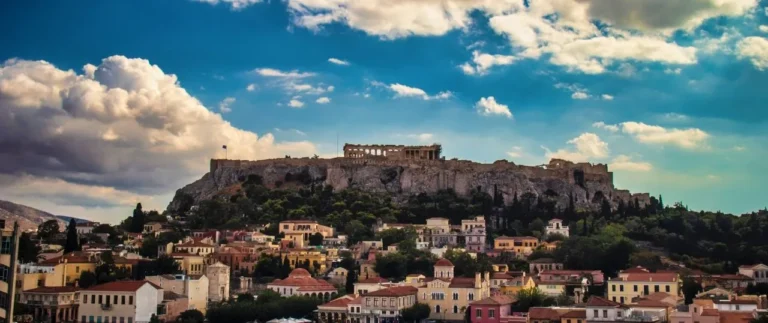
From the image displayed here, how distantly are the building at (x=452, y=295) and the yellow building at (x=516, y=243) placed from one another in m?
18.4

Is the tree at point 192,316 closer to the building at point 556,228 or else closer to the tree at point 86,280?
the tree at point 86,280

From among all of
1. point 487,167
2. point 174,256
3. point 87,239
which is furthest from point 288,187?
point 174,256

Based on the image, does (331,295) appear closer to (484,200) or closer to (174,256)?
(174,256)

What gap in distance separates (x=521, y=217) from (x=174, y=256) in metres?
30.7

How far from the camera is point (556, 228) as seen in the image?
2911 inches

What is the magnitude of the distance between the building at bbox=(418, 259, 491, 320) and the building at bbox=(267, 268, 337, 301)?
6.00 metres

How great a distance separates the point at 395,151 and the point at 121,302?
50.7 meters

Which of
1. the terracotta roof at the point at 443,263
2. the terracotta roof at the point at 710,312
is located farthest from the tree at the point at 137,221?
the terracotta roof at the point at 710,312

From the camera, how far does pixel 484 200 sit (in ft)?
270

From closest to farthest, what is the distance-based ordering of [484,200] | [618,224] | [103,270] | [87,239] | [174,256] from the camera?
[103,270]
[174,256]
[87,239]
[618,224]
[484,200]

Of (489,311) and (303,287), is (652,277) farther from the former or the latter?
(303,287)

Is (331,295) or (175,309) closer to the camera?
(175,309)

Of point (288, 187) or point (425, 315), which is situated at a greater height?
point (288, 187)

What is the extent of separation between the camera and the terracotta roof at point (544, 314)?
42188 mm
